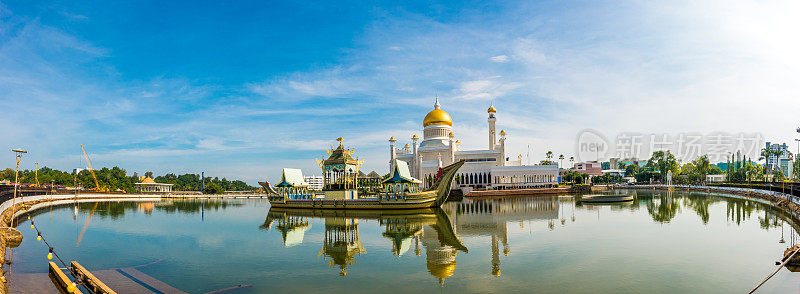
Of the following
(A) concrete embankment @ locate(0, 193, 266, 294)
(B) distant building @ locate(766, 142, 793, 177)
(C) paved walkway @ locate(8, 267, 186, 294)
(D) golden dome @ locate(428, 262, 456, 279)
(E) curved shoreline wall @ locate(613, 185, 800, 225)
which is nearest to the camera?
(C) paved walkway @ locate(8, 267, 186, 294)

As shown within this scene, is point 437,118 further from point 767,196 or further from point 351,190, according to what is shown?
point 767,196

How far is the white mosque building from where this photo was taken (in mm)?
57719

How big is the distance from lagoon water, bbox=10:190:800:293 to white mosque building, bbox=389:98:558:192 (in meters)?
35.0

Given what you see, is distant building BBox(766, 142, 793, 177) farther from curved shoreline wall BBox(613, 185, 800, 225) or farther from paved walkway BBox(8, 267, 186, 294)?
paved walkway BBox(8, 267, 186, 294)

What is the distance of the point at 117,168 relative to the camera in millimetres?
70000

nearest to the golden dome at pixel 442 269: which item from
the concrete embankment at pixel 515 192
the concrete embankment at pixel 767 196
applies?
the concrete embankment at pixel 767 196

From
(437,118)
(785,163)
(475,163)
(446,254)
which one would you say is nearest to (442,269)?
(446,254)

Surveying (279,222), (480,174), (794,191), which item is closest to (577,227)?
(279,222)

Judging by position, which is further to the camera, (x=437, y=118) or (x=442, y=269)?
(x=437, y=118)

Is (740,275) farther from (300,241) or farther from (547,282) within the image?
(300,241)

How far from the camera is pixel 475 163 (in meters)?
59.6

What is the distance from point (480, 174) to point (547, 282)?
49.8 m

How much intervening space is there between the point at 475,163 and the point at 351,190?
3125 cm

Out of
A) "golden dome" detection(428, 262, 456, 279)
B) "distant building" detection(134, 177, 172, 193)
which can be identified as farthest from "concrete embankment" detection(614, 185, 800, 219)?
"distant building" detection(134, 177, 172, 193)
